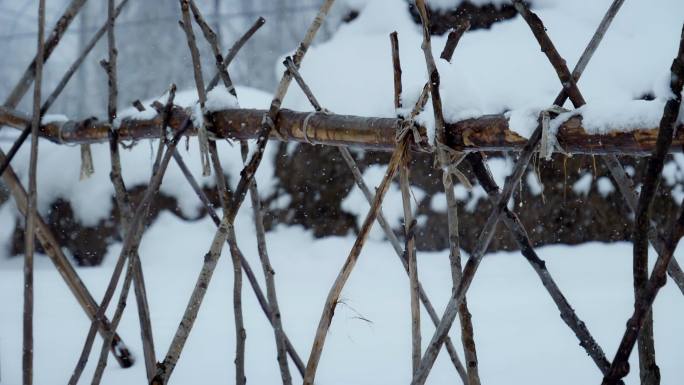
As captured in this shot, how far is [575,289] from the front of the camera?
2.28 meters

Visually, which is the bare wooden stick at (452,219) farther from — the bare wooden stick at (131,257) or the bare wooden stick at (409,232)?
the bare wooden stick at (131,257)

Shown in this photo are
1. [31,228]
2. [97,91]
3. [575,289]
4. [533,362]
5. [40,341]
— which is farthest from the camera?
[97,91]

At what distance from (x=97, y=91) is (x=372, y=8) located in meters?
2.55

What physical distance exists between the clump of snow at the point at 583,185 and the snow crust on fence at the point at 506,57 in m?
0.33

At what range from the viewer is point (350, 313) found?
2164mm

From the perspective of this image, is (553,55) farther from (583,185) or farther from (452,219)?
(583,185)

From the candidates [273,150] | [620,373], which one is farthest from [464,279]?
[273,150]

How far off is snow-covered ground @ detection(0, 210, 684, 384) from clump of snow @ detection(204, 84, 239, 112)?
0.50 metres

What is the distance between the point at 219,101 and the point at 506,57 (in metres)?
2.31

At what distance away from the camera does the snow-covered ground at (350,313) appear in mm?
1570

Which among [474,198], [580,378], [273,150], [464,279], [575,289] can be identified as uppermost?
[273,150]

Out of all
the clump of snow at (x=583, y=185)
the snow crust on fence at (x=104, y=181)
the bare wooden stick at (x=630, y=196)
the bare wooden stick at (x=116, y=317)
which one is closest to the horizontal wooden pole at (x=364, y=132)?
the bare wooden stick at (x=630, y=196)

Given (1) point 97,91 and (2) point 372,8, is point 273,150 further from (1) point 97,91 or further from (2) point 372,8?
(1) point 97,91

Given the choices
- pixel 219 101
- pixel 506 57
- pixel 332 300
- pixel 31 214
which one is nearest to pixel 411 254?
pixel 332 300
